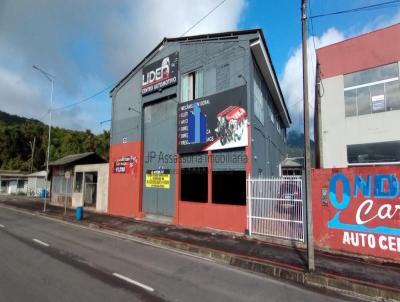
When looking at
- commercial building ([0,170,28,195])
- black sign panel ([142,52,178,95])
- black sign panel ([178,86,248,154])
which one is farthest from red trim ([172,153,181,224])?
commercial building ([0,170,28,195])

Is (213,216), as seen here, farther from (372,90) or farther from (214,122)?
(372,90)

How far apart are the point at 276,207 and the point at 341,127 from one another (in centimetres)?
890

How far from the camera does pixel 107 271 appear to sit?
8.20 meters

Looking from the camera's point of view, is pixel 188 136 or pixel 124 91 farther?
pixel 124 91

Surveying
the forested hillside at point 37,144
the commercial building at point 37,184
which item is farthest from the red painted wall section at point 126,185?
the forested hillside at point 37,144

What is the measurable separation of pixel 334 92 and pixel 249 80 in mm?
7088

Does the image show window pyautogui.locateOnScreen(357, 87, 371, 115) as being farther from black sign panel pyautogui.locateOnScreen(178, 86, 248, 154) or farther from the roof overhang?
black sign panel pyautogui.locateOnScreen(178, 86, 248, 154)

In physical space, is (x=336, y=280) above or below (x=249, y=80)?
below

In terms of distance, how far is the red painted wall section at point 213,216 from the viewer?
13695mm

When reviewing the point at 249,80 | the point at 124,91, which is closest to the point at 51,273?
the point at 249,80

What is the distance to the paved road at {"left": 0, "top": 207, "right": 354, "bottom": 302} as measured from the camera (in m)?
6.46

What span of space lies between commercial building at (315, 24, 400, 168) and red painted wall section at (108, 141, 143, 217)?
11.9 meters

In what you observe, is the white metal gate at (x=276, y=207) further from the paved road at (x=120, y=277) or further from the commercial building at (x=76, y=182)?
the commercial building at (x=76, y=182)

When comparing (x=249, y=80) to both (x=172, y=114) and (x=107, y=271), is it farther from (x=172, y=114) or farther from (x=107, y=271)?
(x=107, y=271)
